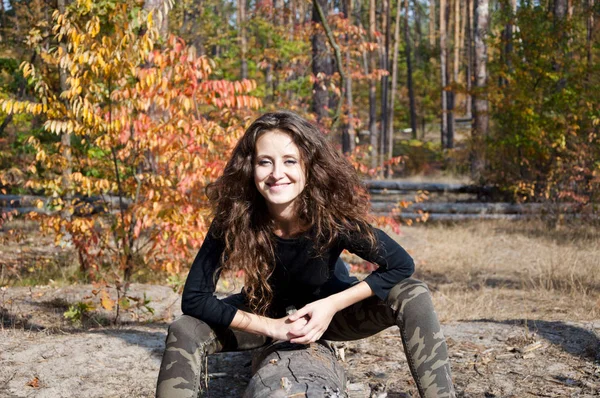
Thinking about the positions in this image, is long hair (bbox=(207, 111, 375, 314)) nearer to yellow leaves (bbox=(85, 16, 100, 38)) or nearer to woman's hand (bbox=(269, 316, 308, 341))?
woman's hand (bbox=(269, 316, 308, 341))

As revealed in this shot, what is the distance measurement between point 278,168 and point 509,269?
694 centimetres

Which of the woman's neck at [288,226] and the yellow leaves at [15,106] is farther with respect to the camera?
the yellow leaves at [15,106]

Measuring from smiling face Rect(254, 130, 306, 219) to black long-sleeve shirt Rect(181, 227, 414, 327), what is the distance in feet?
0.70

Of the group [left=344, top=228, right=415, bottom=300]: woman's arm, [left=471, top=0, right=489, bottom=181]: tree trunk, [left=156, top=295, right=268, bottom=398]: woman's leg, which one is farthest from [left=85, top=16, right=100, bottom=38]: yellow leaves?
[left=471, top=0, right=489, bottom=181]: tree trunk

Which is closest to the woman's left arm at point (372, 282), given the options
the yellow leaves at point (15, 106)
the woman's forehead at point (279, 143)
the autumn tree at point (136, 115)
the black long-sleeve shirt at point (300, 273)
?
the black long-sleeve shirt at point (300, 273)

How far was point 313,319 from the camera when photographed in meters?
2.98

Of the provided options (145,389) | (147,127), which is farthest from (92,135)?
(145,389)

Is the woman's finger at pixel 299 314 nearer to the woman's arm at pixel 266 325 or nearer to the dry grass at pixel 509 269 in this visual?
the woman's arm at pixel 266 325

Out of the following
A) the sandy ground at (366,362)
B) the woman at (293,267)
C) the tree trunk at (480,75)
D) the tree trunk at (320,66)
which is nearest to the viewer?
the woman at (293,267)

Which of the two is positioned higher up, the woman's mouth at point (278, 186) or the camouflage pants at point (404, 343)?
the woman's mouth at point (278, 186)

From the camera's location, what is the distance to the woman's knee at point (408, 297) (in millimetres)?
2980

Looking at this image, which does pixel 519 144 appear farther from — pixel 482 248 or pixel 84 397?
pixel 84 397

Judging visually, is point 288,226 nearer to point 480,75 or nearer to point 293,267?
point 293,267

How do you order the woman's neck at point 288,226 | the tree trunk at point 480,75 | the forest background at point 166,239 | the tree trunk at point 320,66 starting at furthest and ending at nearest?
the tree trunk at point 480,75 < the tree trunk at point 320,66 < the forest background at point 166,239 < the woman's neck at point 288,226
